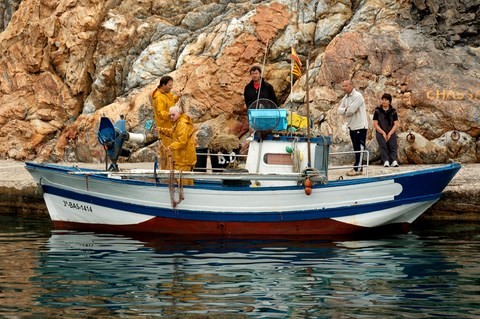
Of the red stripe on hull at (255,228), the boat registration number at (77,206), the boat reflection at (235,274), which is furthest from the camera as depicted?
the boat registration number at (77,206)

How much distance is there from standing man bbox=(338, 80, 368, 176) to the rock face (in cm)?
147

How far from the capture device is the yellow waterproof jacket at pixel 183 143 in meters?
15.1

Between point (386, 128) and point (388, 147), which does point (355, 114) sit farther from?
point (388, 147)

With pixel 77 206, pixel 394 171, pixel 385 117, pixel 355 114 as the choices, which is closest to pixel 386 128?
pixel 385 117

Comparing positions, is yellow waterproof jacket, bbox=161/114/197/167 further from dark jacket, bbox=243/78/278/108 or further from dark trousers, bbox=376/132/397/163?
dark trousers, bbox=376/132/397/163

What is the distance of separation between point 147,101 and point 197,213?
8.55 m

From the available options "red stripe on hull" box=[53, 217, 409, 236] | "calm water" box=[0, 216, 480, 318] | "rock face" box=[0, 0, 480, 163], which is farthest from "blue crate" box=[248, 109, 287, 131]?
"calm water" box=[0, 216, 480, 318]

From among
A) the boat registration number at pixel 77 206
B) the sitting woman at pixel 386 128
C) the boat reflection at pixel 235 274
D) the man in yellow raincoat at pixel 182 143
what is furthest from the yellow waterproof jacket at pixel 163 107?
the sitting woman at pixel 386 128

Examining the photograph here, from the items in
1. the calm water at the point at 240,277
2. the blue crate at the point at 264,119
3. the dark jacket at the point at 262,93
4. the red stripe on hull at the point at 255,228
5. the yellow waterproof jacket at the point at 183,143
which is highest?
the dark jacket at the point at 262,93

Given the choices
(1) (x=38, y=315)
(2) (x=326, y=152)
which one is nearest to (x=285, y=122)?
(2) (x=326, y=152)

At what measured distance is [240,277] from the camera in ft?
37.5

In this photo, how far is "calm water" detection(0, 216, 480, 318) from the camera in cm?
965

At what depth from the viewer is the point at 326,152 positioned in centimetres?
1586

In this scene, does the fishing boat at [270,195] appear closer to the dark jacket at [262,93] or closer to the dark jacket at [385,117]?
the dark jacket at [262,93]
